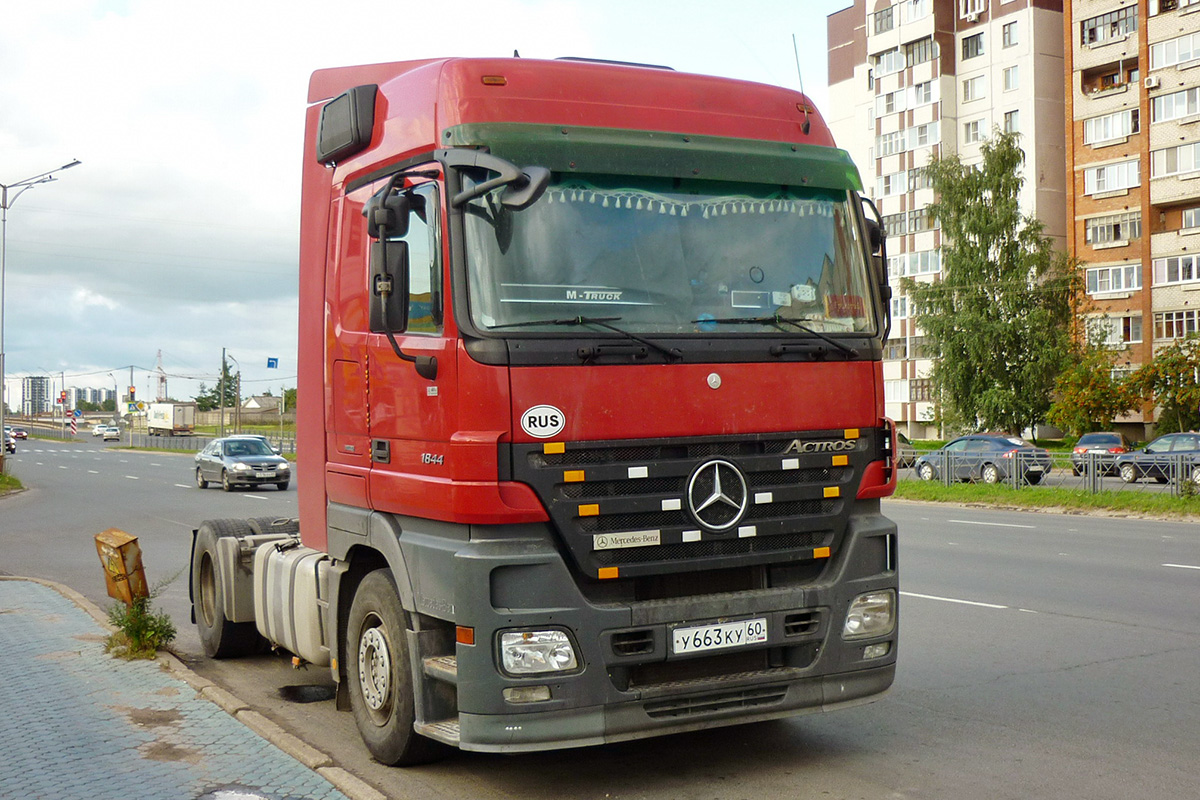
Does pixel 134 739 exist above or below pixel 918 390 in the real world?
below

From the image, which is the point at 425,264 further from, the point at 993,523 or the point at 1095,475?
the point at 1095,475

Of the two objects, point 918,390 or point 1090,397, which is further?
point 918,390

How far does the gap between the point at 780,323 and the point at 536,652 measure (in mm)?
1919

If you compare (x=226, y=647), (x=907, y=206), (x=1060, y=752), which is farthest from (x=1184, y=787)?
(x=907, y=206)

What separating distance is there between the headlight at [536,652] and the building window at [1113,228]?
62306mm

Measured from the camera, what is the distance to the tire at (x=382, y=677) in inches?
225

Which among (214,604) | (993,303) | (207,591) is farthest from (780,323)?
(993,303)

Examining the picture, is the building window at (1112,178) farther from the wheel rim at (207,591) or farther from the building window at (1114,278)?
the wheel rim at (207,591)

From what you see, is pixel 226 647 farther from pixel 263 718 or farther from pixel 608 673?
pixel 608 673

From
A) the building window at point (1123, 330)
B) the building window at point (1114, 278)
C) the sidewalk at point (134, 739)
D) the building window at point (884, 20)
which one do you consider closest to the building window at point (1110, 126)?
the building window at point (1114, 278)

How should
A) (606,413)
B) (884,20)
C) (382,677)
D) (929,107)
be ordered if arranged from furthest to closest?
(884,20) < (929,107) < (382,677) < (606,413)

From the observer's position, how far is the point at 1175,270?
5928 cm

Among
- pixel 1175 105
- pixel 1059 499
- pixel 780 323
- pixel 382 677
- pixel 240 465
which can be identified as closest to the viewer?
pixel 780 323

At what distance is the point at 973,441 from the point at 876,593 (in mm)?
29565
